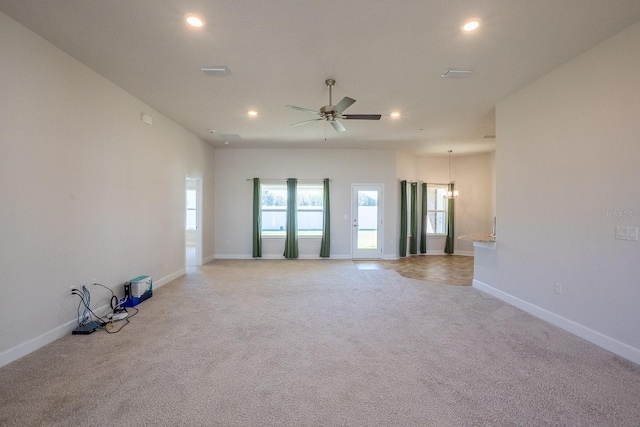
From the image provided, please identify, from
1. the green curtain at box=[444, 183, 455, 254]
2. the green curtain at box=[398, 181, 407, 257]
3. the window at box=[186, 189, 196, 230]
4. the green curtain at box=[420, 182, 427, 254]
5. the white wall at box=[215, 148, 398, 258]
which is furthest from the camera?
the window at box=[186, 189, 196, 230]

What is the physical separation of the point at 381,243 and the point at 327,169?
246 cm

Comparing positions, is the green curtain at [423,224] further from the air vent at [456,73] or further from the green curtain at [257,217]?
the air vent at [456,73]

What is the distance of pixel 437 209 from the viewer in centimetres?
875

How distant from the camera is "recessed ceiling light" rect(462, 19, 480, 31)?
8.16 ft

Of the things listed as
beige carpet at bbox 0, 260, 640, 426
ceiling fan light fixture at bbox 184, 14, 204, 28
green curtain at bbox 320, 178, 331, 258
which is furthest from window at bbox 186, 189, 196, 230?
ceiling fan light fixture at bbox 184, 14, 204, 28

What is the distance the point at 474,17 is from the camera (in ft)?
7.95

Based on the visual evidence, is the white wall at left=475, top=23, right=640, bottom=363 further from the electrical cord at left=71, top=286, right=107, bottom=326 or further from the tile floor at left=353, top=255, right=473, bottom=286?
the electrical cord at left=71, top=286, right=107, bottom=326

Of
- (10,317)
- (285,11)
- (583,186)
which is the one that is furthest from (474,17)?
(10,317)

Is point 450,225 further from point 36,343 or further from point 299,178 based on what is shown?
point 36,343

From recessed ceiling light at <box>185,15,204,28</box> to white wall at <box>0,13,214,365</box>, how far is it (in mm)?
1519

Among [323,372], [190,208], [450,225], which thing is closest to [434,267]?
[450,225]

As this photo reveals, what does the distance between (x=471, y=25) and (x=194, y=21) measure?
2435 mm

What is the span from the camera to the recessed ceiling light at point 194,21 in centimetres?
244

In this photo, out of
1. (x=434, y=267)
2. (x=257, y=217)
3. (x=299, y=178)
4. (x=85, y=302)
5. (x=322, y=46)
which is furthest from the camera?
(x=299, y=178)
